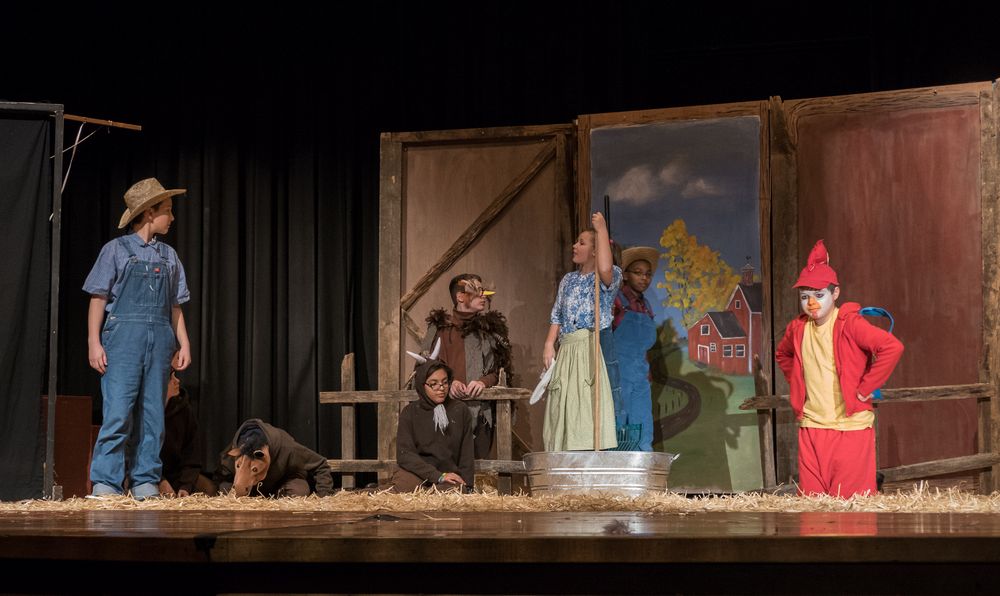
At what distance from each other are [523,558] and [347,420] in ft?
18.4

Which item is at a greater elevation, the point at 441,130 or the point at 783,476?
the point at 441,130

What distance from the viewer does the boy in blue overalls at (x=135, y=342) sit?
221 inches

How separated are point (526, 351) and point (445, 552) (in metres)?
5.49

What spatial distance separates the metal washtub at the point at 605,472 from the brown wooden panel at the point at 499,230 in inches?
96.2

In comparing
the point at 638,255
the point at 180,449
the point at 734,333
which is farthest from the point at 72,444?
the point at 734,333

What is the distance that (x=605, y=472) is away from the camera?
511 cm

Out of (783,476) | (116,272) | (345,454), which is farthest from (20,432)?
(783,476)

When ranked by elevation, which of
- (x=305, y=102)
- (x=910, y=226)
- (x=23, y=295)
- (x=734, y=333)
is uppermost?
(x=305, y=102)

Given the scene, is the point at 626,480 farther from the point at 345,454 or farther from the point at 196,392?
the point at 196,392

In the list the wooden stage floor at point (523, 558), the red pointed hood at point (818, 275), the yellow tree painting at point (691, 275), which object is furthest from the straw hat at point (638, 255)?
the wooden stage floor at point (523, 558)

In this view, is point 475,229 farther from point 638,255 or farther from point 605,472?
point 605,472

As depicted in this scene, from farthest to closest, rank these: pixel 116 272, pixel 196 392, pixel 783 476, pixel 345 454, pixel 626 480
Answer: pixel 196 392
pixel 345 454
pixel 783 476
pixel 116 272
pixel 626 480

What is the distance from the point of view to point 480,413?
716 centimetres

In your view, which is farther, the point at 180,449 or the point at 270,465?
the point at 180,449
